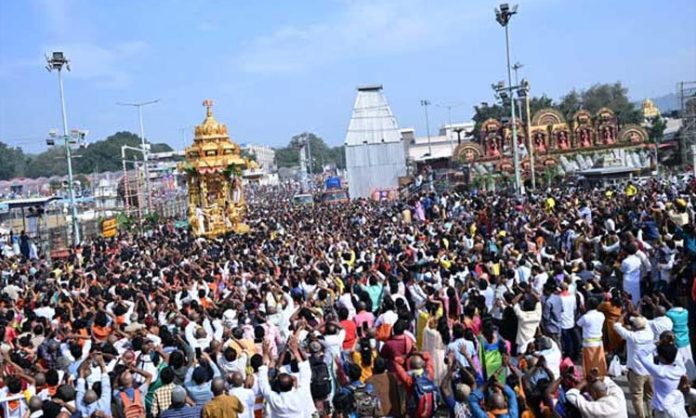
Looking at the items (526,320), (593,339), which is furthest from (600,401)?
(526,320)

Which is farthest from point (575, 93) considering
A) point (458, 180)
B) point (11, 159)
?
point (11, 159)

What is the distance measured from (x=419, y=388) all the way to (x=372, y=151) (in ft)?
140

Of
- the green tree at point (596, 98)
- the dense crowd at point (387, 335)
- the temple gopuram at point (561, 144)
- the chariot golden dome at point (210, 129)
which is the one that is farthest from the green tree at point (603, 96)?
the dense crowd at point (387, 335)

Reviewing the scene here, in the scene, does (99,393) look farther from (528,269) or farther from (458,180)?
(458,180)

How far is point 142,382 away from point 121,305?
3.33m

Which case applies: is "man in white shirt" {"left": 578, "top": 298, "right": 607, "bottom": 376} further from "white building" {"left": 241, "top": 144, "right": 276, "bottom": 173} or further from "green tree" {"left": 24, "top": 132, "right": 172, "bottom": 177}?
"white building" {"left": 241, "top": 144, "right": 276, "bottom": 173}

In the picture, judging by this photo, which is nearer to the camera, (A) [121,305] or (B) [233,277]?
(A) [121,305]

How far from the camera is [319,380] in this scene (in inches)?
273

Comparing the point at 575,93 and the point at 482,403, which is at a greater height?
the point at 575,93

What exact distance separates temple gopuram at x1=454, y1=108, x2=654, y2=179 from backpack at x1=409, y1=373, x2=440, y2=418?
3650 cm

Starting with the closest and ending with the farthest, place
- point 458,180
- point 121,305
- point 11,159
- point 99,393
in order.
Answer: point 99,393, point 121,305, point 458,180, point 11,159

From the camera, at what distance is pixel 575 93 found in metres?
79.3

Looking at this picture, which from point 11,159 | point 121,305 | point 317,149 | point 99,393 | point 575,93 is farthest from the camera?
point 317,149

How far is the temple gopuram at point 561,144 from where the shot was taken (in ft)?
140
